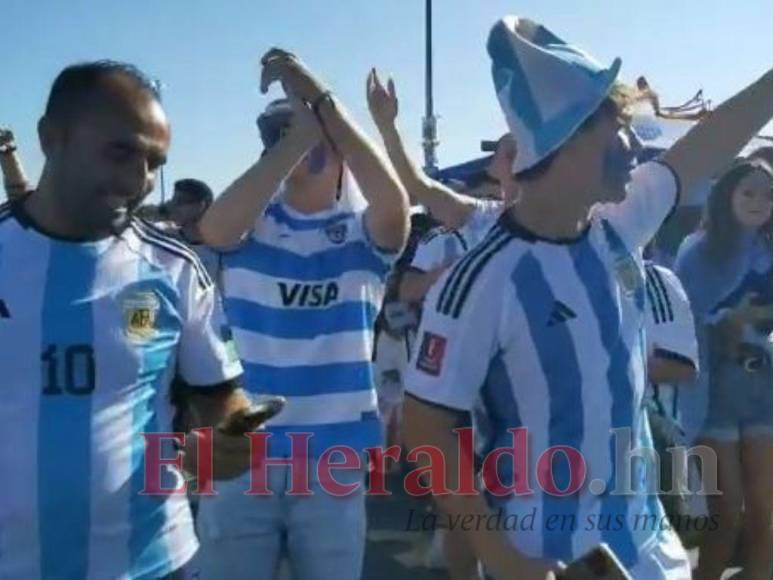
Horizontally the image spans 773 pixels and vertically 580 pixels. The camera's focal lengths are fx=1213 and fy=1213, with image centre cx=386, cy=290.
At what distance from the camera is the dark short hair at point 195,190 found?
25.6 ft

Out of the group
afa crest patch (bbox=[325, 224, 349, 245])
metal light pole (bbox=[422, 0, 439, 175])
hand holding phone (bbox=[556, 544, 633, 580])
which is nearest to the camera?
A: hand holding phone (bbox=[556, 544, 633, 580])

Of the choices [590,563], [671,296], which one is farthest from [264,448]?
[590,563]

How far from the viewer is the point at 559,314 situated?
2518 mm

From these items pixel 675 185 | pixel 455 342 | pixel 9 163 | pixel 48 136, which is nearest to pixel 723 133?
pixel 675 185

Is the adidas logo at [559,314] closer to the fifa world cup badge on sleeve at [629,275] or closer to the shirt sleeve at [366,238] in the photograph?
the fifa world cup badge on sleeve at [629,275]

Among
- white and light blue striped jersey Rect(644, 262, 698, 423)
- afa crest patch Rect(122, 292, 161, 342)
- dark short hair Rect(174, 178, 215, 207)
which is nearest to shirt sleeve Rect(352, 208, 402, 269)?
white and light blue striped jersey Rect(644, 262, 698, 423)

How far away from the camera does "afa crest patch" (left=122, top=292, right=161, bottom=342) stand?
8.29 ft

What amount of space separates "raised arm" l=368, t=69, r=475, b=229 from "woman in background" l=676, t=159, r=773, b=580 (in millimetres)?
1104

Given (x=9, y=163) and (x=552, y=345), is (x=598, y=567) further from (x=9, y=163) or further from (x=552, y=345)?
(x=9, y=163)

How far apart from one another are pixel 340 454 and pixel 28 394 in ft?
4.61

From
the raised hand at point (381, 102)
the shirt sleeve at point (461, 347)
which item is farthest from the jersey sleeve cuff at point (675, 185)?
the raised hand at point (381, 102)

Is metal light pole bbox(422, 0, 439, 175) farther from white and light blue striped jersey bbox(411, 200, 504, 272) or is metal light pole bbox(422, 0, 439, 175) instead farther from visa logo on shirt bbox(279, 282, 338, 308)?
visa logo on shirt bbox(279, 282, 338, 308)

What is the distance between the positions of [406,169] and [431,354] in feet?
7.00

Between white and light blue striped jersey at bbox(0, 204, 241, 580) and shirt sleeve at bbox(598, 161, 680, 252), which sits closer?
white and light blue striped jersey at bbox(0, 204, 241, 580)
